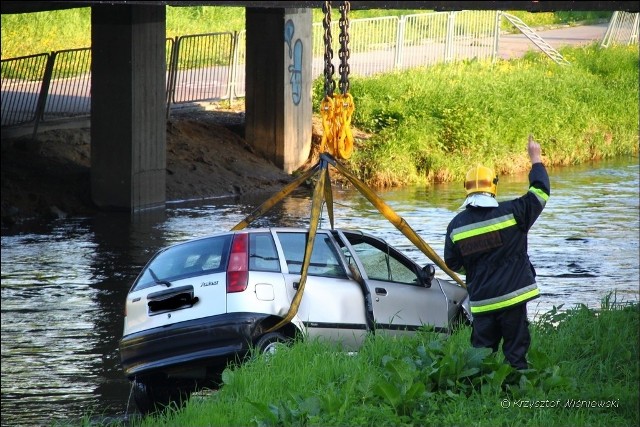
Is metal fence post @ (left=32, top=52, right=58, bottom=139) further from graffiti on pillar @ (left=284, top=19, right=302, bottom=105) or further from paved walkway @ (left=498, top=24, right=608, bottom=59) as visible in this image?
paved walkway @ (left=498, top=24, right=608, bottom=59)

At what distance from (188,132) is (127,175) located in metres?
4.48

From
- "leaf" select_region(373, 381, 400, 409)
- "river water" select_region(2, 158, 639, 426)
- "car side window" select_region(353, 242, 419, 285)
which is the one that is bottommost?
"river water" select_region(2, 158, 639, 426)

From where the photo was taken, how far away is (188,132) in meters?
27.0

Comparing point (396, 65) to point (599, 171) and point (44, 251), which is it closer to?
point (599, 171)

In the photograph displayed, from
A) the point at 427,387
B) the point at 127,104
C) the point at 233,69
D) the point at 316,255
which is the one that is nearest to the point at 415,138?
the point at 233,69

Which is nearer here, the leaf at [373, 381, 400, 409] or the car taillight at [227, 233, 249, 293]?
the leaf at [373, 381, 400, 409]

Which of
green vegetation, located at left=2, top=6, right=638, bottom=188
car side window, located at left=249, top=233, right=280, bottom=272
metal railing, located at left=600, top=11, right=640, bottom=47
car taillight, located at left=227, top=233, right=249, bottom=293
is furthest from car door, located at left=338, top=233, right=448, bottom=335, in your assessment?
metal railing, located at left=600, top=11, right=640, bottom=47

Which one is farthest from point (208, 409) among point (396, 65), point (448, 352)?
point (396, 65)

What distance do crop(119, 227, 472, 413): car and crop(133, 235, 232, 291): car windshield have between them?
Answer: 0.04 ft

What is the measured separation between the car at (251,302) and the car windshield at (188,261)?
0.04 feet

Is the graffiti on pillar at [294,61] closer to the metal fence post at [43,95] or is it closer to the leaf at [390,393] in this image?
the metal fence post at [43,95]

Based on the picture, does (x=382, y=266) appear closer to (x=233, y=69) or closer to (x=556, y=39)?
(x=233, y=69)

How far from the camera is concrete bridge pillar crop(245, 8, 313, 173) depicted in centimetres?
2642

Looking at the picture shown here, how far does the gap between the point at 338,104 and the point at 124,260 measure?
9422mm
